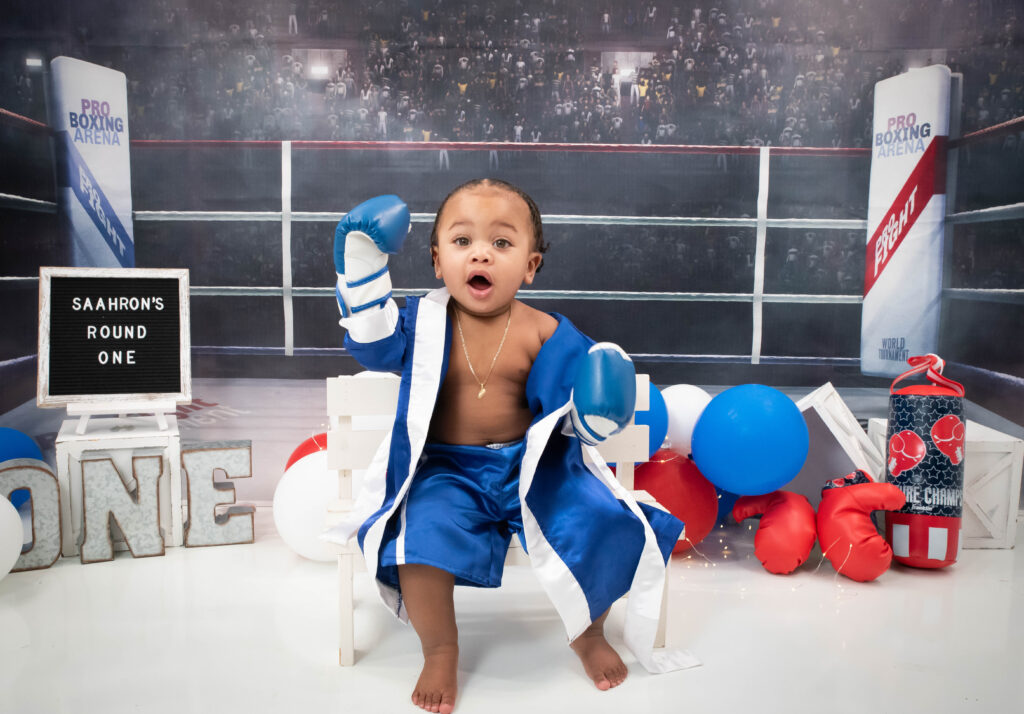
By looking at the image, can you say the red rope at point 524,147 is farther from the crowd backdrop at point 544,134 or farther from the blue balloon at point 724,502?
the blue balloon at point 724,502

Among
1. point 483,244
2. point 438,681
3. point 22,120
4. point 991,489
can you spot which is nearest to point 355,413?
point 483,244

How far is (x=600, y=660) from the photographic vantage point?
1.41 metres

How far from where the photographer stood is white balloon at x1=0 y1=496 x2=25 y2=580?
66.0 inches

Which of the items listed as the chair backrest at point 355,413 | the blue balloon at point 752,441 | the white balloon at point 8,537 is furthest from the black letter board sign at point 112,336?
the blue balloon at point 752,441

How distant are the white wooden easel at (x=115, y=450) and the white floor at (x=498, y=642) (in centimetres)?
11

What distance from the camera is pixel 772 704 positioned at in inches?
51.4

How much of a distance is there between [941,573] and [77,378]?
2.33 meters

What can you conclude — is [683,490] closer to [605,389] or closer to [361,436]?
[605,389]

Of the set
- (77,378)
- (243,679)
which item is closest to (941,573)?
(243,679)

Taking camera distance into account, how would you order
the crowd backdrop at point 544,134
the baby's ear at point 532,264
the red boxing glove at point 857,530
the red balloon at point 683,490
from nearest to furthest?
the baby's ear at point 532,264, the red boxing glove at point 857,530, the red balloon at point 683,490, the crowd backdrop at point 544,134

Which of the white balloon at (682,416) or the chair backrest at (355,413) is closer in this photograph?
the chair backrest at (355,413)

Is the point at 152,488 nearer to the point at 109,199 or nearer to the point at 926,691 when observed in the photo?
the point at 109,199

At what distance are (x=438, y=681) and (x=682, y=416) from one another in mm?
1054

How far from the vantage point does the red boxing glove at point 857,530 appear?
1.83 metres
